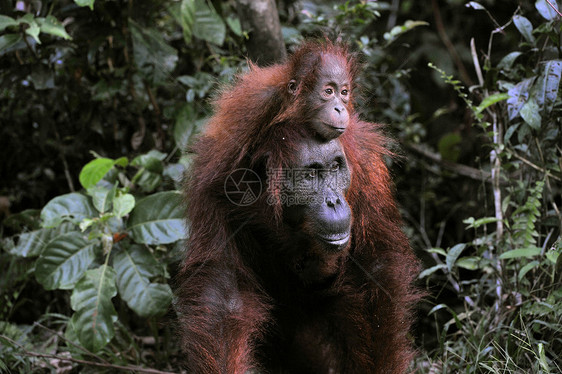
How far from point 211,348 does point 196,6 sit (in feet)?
7.97

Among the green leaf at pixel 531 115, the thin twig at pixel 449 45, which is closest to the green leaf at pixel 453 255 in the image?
the green leaf at pixel 531 115

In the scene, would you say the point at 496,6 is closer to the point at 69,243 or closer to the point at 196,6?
the point at 196,6

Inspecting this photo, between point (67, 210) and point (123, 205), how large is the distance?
1.30 ft

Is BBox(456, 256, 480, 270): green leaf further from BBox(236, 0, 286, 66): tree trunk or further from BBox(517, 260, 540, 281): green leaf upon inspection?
BBox(236, 0, 286, 66): tree trunk

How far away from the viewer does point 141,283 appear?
3164mm

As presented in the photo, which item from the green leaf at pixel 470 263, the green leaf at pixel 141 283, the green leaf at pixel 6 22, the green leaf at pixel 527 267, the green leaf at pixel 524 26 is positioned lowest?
the green leaf at pixel 470 263

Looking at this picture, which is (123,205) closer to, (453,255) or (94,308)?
(94,308)

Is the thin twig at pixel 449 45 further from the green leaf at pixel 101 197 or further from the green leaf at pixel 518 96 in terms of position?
the green leaf at pixel 101 197

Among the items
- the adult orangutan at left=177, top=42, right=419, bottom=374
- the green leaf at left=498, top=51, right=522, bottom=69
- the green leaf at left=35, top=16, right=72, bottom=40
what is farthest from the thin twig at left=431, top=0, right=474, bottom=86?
the green leaf at left=35, top=16, right=72, bottom=40

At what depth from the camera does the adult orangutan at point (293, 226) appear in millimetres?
2490

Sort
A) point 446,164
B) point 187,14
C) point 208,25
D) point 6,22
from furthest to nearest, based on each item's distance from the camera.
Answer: point 446,164, point 208,25, point 187,14, point 6,22

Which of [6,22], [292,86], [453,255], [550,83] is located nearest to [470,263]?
[453,255]

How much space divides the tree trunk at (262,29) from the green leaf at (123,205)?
1136mm

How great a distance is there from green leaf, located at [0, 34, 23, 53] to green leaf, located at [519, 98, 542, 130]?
2.98 metres
